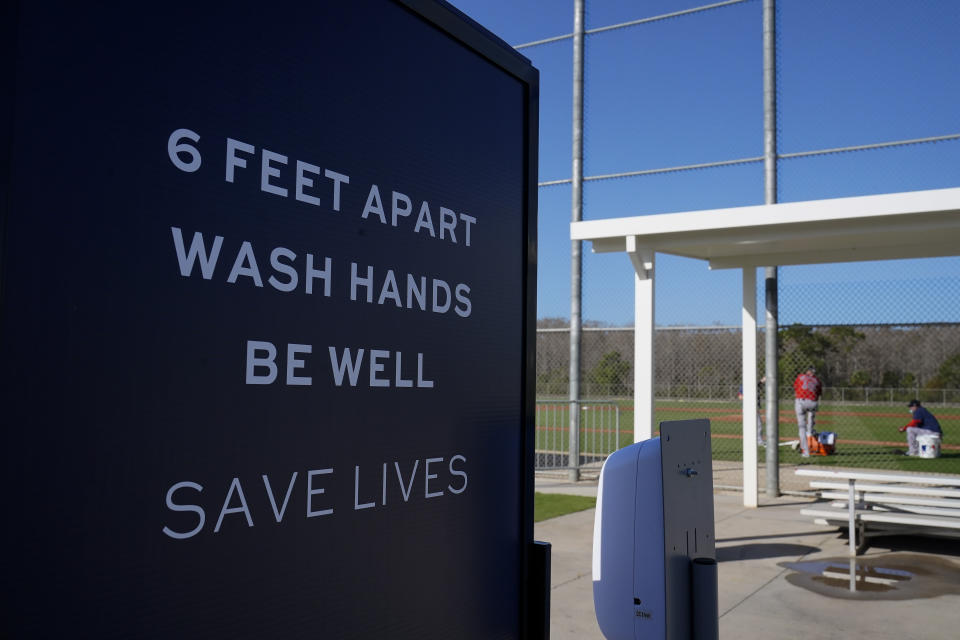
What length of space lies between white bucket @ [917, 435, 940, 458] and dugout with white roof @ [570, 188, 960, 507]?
6.21m

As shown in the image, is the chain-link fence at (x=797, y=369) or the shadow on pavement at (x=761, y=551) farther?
the chain-link fence at (x=797, y=369)

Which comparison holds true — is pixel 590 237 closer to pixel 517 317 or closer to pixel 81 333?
pixel 517 317

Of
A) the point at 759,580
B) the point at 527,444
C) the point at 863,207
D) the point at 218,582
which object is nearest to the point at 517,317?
the point at 527,444

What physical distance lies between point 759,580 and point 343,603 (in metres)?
5.41

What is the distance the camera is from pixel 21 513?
118 centimetres

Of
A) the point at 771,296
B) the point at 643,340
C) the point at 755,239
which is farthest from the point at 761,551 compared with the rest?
the point at 771,296

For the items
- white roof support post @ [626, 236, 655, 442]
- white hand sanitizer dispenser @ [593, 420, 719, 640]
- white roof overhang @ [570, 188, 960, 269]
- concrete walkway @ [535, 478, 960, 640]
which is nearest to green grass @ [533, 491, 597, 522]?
concrete walkway @ [535, 478, 960, 640]

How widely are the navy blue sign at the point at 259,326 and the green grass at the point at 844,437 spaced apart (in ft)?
23.2

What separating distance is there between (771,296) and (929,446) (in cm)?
623

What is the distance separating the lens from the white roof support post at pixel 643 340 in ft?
26.8

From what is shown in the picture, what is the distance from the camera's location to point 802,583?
20.2 feet

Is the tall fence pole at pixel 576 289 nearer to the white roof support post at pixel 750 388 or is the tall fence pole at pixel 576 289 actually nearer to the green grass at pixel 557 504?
the green grass at pixel 557 504

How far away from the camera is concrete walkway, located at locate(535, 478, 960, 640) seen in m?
5.04

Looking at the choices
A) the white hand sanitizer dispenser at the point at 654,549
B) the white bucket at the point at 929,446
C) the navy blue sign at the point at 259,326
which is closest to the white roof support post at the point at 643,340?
the white hand sanitizer dispenser at the point at 654,549
